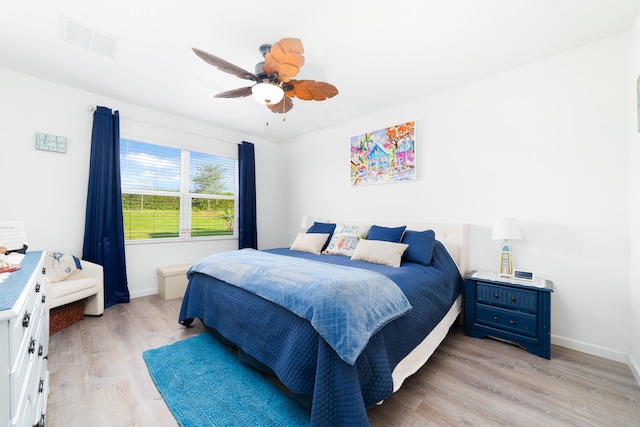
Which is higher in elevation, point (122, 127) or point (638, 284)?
point (122, 127)

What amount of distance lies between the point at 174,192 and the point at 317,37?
2.91 meters

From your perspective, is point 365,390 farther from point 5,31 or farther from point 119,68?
point 5,31

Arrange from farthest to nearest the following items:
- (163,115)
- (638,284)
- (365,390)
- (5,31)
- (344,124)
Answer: (344,124) < (163,115) < (5,31) < (638,284) < (365,390)

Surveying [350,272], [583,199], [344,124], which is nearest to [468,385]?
[350,272]

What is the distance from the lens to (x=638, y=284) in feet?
6.11

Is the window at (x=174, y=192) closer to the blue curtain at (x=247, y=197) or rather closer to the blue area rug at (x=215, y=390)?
the blue curtain at (x=247, y=197)

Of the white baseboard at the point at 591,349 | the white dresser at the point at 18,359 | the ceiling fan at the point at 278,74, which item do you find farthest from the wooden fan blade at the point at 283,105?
the white baseboard at the point at 591,349

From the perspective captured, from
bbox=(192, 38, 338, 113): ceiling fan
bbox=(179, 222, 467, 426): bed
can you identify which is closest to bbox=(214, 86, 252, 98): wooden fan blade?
bbox=(192, 38, 338, 113): ceiling fan

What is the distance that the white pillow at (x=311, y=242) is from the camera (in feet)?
10.8

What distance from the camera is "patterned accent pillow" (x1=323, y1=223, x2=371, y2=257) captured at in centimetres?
302

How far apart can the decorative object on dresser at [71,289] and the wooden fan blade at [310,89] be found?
2.69 metres

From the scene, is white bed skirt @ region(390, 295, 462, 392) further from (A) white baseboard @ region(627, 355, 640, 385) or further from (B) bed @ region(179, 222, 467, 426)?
(A) white baseboard @ region(627, 355, 640, 385)

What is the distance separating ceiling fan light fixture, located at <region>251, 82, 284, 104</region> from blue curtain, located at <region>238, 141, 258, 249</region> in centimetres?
232

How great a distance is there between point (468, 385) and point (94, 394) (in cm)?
235
